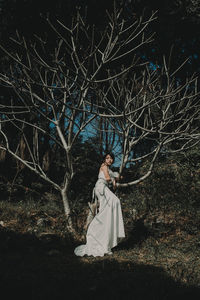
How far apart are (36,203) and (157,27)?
22.3 ft

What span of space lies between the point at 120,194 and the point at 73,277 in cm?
566

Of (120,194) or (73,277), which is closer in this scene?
(73,277)

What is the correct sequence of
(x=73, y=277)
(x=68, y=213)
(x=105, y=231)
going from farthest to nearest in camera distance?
1. (x=68, y=213)
2. (x=105, y=231)
3. (x=73, y=277)

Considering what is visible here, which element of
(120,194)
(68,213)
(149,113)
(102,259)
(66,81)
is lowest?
(102,259)

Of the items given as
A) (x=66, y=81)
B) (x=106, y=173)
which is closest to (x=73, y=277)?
(x=106, y=173)

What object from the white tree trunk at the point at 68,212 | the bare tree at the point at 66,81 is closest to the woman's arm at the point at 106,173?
the bare tree at the point at 66,81

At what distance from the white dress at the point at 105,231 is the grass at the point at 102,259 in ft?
0.81

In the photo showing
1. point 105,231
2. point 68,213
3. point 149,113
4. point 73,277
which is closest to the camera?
point 73,277

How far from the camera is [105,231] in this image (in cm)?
527

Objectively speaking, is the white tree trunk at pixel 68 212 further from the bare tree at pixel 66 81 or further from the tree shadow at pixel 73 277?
the tree shadow at pixel 73 277

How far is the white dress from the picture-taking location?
204 inches

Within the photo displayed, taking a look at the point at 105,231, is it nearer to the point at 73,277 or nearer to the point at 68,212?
the point at 68,212

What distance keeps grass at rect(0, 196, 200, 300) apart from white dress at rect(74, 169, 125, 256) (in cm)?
25

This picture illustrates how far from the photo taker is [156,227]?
22.3ft
